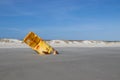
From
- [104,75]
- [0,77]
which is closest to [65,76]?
[104,75]

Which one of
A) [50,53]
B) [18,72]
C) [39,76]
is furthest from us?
[50,53]

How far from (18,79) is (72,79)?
0.98 metres

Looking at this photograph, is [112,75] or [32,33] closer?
[112,75]

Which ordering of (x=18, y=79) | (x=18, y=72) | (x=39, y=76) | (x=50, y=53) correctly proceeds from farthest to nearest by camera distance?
1. (x=50, y=53)
2. (x=18, y=72)
3. (x=39, y=76)
4. (x=18, y=79)

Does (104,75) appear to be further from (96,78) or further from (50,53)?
(50,53)

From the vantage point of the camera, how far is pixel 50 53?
37.3 feet

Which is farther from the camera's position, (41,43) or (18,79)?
(41,43)

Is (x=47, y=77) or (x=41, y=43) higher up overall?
(x=41, y=43)

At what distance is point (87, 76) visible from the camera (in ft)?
16.5

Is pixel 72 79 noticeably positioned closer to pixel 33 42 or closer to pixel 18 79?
pixel 18 79

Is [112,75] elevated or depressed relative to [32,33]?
depressed

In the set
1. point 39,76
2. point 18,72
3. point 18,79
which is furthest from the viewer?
point 18,72

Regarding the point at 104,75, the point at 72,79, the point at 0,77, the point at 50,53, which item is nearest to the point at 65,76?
the point at 72,79

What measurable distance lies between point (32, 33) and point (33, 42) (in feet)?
1.34
